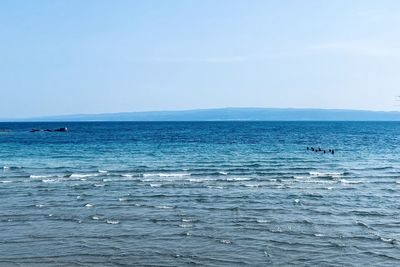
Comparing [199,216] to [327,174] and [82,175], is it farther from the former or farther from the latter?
[327,174]

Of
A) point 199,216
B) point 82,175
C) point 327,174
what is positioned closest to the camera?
point 199,216

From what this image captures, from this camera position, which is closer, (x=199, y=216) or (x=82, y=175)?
(x=199, y=216)

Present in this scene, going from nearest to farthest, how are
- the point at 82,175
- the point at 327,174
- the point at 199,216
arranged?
the point at 199,216
the point at 82,175
the point at 327,174

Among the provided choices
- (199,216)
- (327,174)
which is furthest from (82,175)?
(327,174)

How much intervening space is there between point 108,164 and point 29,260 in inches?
1158

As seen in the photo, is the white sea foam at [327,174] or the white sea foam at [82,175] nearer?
the white sea foam at [82,175]

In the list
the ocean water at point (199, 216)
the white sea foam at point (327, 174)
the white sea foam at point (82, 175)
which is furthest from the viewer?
the white sea foam at point (327, 174)

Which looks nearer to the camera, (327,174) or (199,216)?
(199,216)

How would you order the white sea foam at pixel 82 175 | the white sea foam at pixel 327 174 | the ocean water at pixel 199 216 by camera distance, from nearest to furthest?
the ocean water at pixel 199 216, the white sea foam at pixel 82 175, the white sea foam at pixel 327 174

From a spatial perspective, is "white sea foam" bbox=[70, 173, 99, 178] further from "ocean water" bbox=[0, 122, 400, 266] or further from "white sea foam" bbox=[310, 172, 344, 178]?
"white sea foam" bbox=[310, 172, 344, 178]

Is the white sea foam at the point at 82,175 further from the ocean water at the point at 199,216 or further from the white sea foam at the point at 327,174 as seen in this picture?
the white sea foam at the point at 327,174

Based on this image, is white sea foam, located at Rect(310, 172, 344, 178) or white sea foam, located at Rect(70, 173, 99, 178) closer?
white sea foam, located at Rect(70, 173, 99, 178)

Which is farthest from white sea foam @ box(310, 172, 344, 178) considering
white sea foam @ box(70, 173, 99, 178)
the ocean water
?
white sea foam @ box(70, 173, 99, 178)

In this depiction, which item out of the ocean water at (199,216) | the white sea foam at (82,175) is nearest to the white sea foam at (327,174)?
the ocean water at (199,216)
